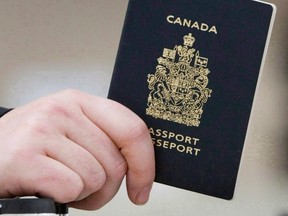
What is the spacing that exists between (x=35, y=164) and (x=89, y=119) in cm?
9

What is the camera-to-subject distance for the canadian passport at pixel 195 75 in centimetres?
64

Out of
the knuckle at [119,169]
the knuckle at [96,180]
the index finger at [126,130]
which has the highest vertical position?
the index finger at [126,130]

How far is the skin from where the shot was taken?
1.93 ft

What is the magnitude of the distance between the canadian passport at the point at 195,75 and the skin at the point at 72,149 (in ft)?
0.12

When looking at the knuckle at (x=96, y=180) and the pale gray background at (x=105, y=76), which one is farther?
the pale gray background at (x=105, y=76)

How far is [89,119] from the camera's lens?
63 cm

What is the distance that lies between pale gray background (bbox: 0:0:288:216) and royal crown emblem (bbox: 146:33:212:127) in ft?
3.40

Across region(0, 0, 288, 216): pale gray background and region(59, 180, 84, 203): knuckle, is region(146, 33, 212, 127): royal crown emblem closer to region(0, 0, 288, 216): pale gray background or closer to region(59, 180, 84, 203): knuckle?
region(59, 180, 84, 203): knuckle

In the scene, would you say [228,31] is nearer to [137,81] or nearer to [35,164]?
[137,81]

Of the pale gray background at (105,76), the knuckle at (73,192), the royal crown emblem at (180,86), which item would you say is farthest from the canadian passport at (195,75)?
the pale gray background at (105,76)

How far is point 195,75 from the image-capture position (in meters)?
0.65

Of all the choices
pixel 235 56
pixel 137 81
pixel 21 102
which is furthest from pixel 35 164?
pixel 21 102

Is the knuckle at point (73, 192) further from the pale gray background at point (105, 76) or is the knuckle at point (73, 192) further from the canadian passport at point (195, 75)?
the pale gray background at point (105, 76)

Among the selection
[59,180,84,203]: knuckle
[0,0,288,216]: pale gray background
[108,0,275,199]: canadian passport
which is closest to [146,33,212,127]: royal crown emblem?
[108,0,275,199]: canadian passport
